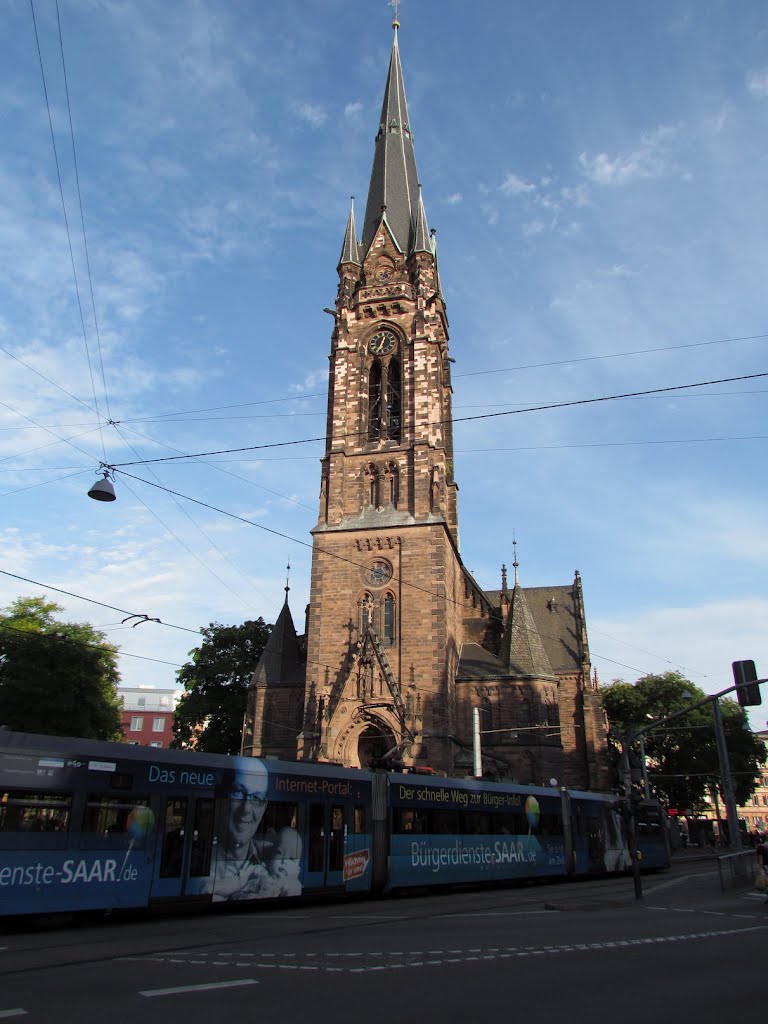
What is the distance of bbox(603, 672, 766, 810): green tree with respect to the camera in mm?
47031

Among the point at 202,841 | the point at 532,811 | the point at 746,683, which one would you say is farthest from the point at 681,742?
the point at 202,841

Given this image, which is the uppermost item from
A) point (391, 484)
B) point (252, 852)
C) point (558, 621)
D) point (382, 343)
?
point (382, 343)

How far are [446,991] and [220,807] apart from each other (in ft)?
27.0

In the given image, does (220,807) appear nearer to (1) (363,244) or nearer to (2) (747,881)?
(2) (747,881)

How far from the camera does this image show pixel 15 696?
32.3 metres

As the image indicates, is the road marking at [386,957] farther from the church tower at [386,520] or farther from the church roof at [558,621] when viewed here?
the church roof at [558,621]

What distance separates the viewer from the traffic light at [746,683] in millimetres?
18094

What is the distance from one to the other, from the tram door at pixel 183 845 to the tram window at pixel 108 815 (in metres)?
0.66

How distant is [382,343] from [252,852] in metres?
30.7

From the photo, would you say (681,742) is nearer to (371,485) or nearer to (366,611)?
(366,611)

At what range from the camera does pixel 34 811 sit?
11555 millimetres

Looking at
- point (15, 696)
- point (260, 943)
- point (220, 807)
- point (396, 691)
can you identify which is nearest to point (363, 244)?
point (396, 691)

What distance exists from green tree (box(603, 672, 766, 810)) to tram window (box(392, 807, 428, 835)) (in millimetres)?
30891

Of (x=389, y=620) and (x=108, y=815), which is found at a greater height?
(x=389, y=620)
